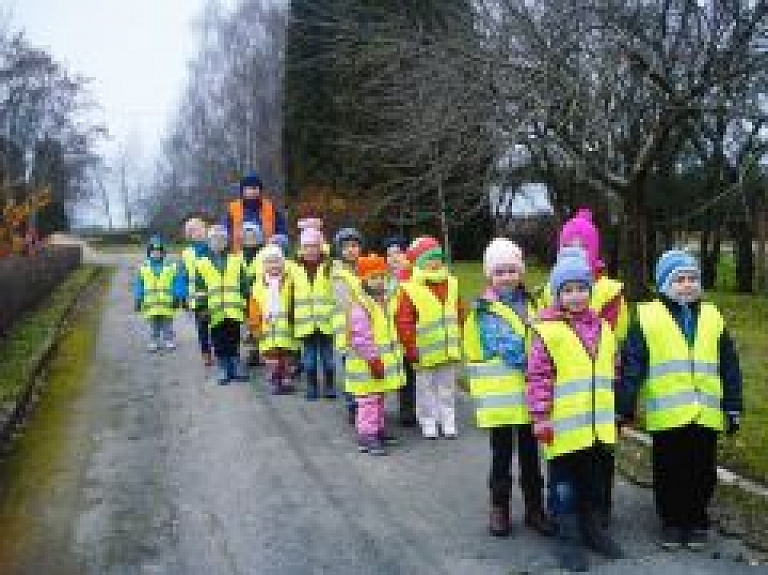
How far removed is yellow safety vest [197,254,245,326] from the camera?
11.9m

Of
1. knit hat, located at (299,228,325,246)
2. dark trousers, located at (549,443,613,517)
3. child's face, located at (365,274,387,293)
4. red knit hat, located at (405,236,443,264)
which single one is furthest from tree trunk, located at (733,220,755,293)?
dark trousers, located at (549,443,613,517)

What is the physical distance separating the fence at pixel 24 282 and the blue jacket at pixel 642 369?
1112 centimetres

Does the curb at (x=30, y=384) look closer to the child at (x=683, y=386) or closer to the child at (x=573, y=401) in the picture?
the child at (x=573, y=401)

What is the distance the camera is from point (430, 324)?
885 centimetres

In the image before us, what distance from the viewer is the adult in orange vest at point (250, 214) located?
12.6 meters

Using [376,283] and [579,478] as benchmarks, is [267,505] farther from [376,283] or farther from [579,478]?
[376,283]

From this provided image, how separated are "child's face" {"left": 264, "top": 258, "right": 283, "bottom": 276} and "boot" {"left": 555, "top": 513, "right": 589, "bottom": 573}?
18.5 ft

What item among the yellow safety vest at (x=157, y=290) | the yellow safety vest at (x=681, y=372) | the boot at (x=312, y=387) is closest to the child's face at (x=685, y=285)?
the yellow safety vest at (x=681, y=372)

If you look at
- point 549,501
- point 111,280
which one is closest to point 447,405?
point 549,501

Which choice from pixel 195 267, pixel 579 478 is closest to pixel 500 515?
pixel 579 478

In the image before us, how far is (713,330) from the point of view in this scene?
6.09 m

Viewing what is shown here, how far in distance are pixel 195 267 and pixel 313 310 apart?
2333mm

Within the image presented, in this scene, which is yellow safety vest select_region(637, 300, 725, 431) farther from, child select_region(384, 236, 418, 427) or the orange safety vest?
the orange safety vest

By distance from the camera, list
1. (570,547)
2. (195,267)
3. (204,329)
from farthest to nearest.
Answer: (204,329), (195,267), (570,547)
